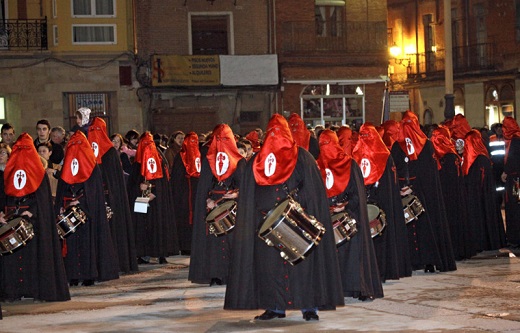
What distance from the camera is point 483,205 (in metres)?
19.5

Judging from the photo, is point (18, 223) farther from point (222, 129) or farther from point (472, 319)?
point (472, 319)

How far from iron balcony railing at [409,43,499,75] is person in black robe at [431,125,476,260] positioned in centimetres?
2647

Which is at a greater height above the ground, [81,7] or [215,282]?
[81,7]

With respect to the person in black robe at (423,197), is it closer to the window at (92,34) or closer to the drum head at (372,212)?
the drum head at (372,212)

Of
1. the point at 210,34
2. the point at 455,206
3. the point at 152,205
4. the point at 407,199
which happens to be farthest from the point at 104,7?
the point at 407,199

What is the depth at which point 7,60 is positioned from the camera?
33969mm

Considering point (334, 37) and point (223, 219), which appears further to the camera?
point (334, 37)

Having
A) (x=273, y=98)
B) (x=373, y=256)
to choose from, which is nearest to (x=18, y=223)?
(x=373, y=256)

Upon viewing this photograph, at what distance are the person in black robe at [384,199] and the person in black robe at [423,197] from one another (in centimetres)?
77

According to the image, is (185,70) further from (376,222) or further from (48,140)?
(376,222)

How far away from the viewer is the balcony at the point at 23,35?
33.8 meters

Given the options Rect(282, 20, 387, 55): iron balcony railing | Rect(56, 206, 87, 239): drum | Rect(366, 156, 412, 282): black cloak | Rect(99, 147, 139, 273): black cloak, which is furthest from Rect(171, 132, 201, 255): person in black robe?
Rect(282, 20, 387, 55): iron balcony railing

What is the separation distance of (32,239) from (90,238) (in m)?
1.66

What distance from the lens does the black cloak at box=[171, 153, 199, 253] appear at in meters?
20.5
